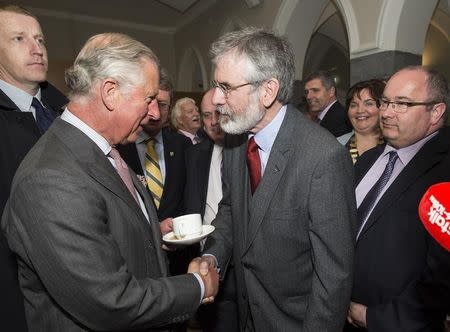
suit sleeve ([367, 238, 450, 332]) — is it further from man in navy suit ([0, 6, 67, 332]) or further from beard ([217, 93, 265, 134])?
man in navy suit ([0, 6, 67, 332])

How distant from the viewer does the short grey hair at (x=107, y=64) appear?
1194 mm

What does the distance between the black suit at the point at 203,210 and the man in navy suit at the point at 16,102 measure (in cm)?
97

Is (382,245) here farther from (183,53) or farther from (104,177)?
(183,53)

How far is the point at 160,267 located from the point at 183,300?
0.64ft

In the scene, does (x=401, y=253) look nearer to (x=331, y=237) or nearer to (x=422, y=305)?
(x=422, y=305)

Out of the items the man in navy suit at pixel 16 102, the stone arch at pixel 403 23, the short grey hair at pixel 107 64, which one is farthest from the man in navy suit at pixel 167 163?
the stone arch at pixel 403 23

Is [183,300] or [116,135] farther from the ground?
[116,135]

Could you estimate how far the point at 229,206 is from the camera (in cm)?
195

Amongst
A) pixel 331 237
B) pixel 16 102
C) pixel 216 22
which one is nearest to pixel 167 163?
pixel 16 102

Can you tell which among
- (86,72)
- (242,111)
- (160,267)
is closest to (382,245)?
(242,111)

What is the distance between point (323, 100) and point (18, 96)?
2899 mm

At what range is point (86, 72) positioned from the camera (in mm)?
1202

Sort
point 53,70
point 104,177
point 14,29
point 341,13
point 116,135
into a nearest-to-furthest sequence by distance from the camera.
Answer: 1. point 104,177
2. point 116,135
3. point 14,29
4. point 341,13
5. point 53,70

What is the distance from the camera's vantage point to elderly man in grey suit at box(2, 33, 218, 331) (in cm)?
100
